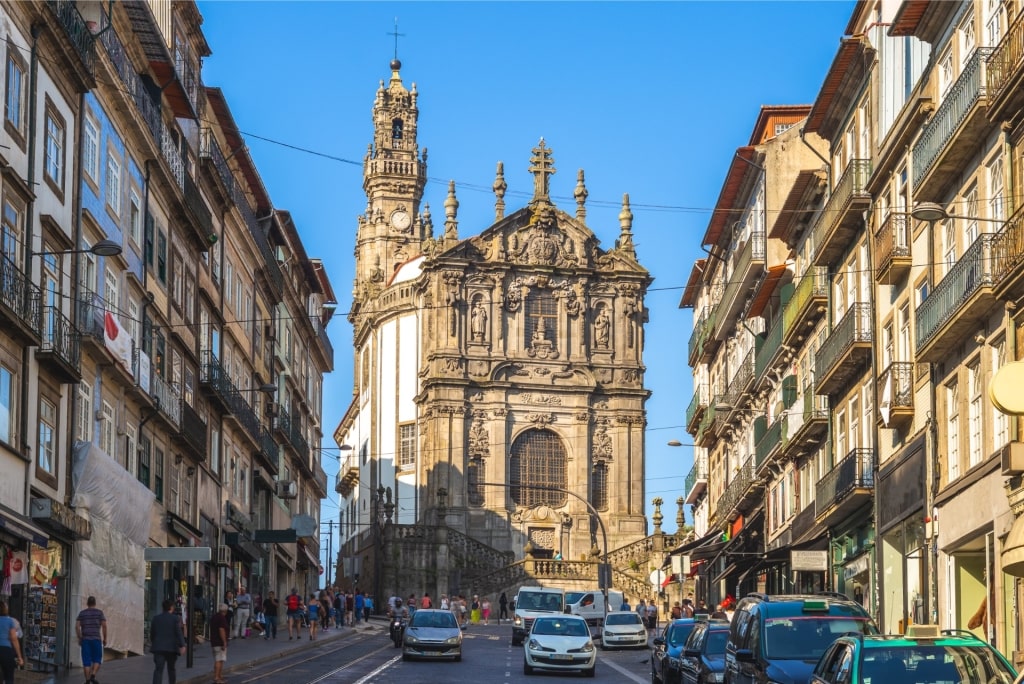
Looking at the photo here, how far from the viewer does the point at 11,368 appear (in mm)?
29656

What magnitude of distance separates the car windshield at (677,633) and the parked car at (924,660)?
1552 cm

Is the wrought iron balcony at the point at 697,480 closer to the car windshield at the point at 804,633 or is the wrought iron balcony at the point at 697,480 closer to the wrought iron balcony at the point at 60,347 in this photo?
the wrought iron balcony at the point at 60,347

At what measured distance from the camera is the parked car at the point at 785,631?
846 inches

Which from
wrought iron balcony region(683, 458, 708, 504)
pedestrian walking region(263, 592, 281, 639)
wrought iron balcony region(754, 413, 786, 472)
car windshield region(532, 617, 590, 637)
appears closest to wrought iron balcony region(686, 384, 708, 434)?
wrought iron balcony region(683, 458, 708, 504)

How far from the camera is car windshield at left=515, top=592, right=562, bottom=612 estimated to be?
182 ft

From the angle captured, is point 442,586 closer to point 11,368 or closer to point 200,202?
point 200,202

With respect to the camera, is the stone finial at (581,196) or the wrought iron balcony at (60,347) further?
the stone finial at (581,196)

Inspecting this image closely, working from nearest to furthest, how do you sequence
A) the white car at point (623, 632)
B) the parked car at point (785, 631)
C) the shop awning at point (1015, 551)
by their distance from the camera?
1. the parked car at point (785, 631)
2. the shop awning at point (1015, 551)
3. the white car at point (623, 632)

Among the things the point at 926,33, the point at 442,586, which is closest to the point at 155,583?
the point at 926,33

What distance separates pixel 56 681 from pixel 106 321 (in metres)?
9.23

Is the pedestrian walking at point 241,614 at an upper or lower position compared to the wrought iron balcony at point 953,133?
lower

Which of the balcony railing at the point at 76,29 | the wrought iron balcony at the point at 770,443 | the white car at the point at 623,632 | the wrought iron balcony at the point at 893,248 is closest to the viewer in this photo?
the balcony railing at the point at 76,29

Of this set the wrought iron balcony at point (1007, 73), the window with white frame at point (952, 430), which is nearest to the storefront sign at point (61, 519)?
the window with white frame at point (952, 430)

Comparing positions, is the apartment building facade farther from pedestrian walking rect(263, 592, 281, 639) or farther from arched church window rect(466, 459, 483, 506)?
arched church window rect(466, 459, 483, 506)
